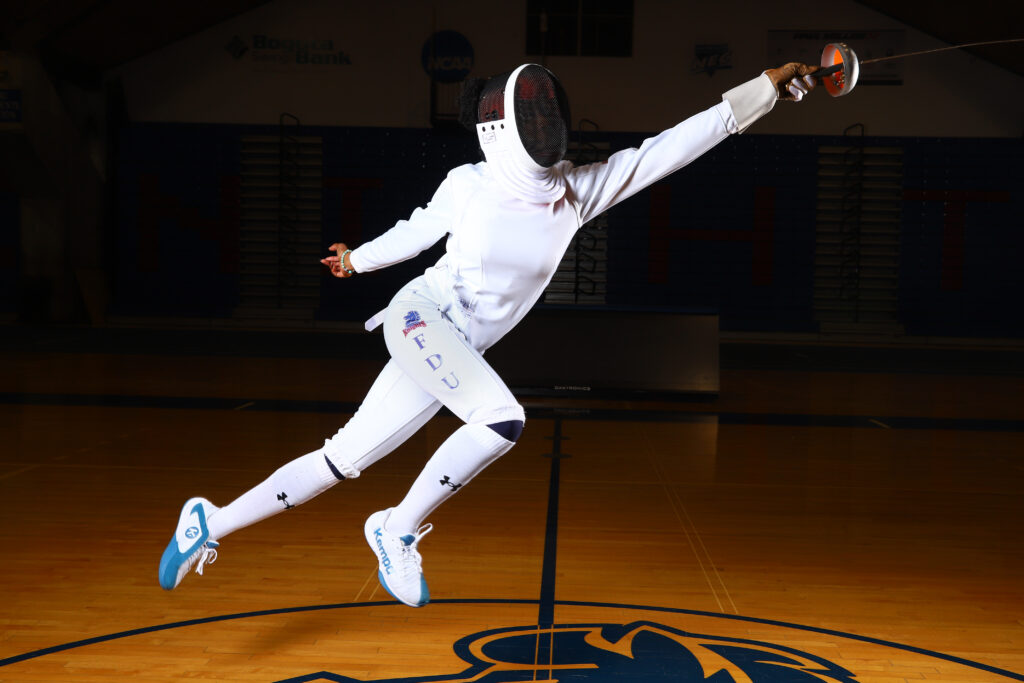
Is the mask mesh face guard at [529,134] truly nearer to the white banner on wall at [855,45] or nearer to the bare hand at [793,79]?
the bare hand at [793,79]

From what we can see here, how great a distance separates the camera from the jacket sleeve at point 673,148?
194 centimetres

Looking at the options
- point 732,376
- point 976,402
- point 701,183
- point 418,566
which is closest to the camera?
point 418,566

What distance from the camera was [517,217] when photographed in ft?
6.28

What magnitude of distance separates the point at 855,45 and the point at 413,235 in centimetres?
1065

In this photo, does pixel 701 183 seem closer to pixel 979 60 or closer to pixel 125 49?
pixel 979 60

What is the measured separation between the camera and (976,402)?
6637 mm

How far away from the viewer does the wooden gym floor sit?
2127 mm

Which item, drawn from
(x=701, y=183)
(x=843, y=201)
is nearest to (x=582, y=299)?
(x=701, y=183)

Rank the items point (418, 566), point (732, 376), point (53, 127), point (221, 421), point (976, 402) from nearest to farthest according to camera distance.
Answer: point (418, 566), point (221, 421), point (976, 402), point (732, 376), point (53, 127)

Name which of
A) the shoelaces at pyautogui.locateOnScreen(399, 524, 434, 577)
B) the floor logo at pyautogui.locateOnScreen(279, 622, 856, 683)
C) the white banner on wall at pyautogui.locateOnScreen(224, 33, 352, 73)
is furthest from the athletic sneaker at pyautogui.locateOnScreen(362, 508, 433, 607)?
the white banner on wall at pyautogui.locateOnScreen(224, 33, 352, 73)

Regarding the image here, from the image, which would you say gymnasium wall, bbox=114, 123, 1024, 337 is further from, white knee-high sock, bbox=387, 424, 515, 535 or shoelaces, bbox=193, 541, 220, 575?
white knee-high sock, bbox=387, 424, 515, 535

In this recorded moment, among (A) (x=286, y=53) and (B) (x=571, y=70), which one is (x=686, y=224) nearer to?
(B) (x=571, y=70)

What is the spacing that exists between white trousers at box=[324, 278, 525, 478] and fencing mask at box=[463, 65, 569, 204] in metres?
0.33

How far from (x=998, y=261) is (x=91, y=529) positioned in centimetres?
1093
